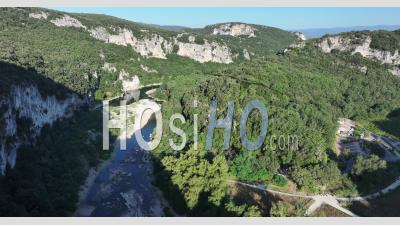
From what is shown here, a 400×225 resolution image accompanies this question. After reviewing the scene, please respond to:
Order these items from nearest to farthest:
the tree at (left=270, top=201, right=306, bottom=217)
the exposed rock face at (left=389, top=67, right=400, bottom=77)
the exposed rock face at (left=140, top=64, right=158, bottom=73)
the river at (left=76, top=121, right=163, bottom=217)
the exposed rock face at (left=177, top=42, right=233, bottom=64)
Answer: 1. the tree at (left=270, top=201, right=306, bottom=217)
2. the river at (left=76, top=121, right=163, bottom=217)
3. the exposed rock face at (left=389, top=67, right=400, bottom=77)
4. the exposed rock face at (left=140, top=64, right=158, bottom=73)
5. the exposed rock face at (left=177, top=42, right=233, bottom=64)

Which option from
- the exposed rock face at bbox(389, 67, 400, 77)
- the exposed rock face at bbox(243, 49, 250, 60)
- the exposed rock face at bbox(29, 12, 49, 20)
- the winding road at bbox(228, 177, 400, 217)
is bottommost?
the winding road at bbox(228, 177, 400, 217)

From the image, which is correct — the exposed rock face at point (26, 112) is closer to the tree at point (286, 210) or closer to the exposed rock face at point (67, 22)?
the tree at point (286, 210)

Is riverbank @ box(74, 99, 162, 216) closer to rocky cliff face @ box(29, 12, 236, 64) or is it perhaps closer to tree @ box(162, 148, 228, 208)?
tree @ box(162, 148, 228, 208)

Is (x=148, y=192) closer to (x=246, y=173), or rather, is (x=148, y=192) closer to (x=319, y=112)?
(x=246, y=173)

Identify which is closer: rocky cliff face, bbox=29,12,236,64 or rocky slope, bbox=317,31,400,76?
rocky slope, bbox=317,31,400,76

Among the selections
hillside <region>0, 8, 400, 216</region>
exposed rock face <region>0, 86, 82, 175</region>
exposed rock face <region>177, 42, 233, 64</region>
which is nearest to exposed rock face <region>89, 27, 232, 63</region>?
exposed rock face <region>177, 42, 233, 64</region>
